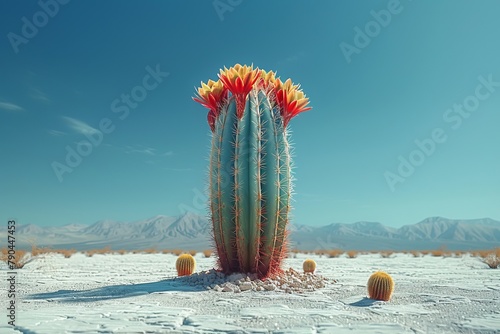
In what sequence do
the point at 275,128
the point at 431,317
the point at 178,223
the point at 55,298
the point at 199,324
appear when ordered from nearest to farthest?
the point at 199,324
the point at 431,317
the point at 55,298
the point at 275,128
the point at 178,223

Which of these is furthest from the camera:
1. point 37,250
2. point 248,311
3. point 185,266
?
point 37,250

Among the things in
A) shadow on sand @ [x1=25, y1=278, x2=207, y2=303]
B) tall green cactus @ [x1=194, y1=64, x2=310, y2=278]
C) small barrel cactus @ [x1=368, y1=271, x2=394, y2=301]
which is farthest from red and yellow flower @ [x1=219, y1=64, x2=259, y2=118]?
small barrel cactus @ [x1=368, y1=271, x2=394, y2=301]

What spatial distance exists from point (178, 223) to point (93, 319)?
10853cm

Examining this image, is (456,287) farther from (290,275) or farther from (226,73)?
(226,73)

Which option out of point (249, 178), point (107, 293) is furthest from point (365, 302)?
point (107, 293)

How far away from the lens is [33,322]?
391cm

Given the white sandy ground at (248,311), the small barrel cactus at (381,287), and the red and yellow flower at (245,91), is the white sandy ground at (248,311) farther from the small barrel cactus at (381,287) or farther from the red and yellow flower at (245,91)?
the red and yellow flower at (245,91)

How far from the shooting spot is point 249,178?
656cm

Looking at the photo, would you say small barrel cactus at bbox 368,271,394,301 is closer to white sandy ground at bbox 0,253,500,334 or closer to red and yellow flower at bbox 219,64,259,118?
white sandy ground at bbox 0,253,500,334

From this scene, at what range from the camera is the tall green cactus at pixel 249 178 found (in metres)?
6.57

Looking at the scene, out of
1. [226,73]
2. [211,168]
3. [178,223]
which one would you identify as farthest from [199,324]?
[178,223]

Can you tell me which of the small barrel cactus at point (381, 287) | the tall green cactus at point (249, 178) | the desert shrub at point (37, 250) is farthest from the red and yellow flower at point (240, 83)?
the desert shrub at point (37, 250)

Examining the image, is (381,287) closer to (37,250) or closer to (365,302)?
(365,302)

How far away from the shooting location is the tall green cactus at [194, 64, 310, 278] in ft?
21.5
